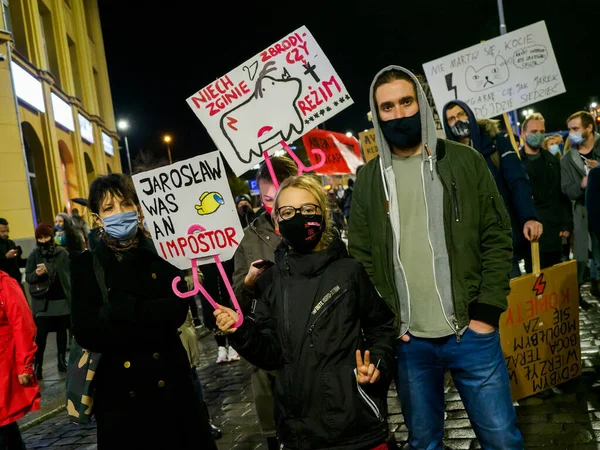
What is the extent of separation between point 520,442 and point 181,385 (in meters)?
1.89

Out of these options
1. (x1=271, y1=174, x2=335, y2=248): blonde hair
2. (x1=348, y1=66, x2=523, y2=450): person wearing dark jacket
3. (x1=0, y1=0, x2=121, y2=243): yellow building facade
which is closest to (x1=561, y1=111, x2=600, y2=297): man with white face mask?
(x1=348, y1=66, x2=523, y2=450): person wearing dark jacket

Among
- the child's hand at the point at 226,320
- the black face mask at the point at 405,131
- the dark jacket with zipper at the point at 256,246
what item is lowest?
the child's hand at the point at 226,320

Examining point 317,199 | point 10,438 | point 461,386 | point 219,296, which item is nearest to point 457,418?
point 461,386

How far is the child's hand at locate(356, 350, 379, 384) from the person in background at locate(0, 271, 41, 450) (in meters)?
2.71

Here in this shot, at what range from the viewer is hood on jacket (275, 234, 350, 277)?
2797mm

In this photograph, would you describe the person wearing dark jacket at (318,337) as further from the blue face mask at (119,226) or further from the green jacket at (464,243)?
the blue face mask at (119,226)

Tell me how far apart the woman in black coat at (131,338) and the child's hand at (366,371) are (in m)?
1.22

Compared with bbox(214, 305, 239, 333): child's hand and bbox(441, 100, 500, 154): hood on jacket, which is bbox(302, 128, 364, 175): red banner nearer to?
bbox(441, 100, 500, 154): hood on jacket

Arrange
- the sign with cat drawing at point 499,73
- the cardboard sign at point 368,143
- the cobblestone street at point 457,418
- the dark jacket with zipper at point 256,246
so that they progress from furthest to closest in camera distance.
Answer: the cardboard sign at point 368,143 → the sign with cat drawing at point 499,73 → the cobblestone street at point 457,418 → the dark jacket with zipper at point 256,246

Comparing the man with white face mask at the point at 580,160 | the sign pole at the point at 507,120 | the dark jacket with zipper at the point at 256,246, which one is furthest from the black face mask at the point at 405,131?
the man with white face mask at the point at 580,160

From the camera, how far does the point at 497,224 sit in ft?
9.38

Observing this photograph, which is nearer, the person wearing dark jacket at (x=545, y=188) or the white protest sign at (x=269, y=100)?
the white protest sign at (x=269, y=100)

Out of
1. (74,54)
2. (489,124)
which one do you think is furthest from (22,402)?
(74,54)

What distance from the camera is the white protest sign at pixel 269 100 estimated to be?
4.21m
